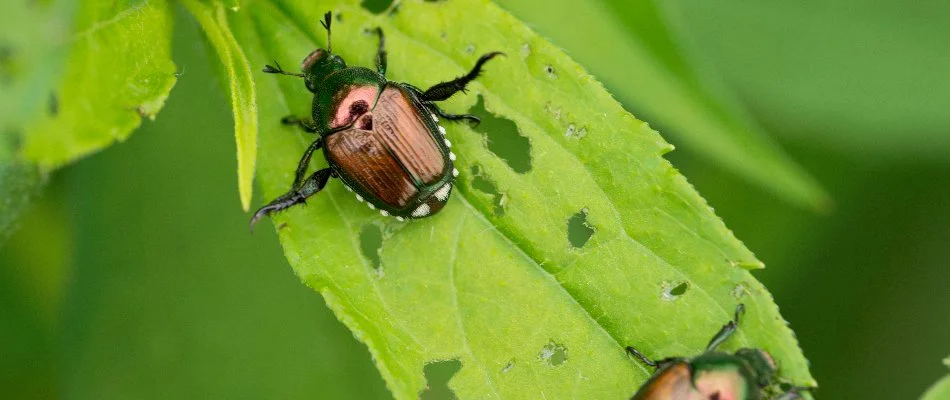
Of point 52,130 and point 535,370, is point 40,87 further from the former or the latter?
point 535,370

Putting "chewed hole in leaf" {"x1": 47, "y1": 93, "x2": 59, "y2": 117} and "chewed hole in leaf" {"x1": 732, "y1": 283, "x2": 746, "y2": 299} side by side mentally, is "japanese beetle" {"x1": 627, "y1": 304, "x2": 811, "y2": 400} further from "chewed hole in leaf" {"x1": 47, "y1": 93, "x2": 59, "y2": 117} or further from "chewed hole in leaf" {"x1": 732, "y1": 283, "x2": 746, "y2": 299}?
"chewed hole in leaf" {"x1": 47, "y1": 93, "x2": 59, "y2": 117}

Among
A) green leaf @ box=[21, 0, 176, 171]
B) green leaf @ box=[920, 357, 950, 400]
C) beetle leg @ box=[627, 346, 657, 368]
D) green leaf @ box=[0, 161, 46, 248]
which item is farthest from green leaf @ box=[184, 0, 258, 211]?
green leaf @ box=[920, 357, 950, 400]

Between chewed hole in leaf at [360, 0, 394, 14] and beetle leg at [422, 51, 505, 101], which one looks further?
chewed hole in leaf at [360, 0, 394, 14]

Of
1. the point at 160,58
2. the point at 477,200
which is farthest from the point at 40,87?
the point at 477,200

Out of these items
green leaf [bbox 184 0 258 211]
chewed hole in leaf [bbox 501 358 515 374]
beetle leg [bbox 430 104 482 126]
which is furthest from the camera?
beetle leg [bbox 430 104 482 126]

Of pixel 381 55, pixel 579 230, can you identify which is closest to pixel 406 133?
pixel 381 55

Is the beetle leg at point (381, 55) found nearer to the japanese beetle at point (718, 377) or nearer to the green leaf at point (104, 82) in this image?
the green leaf at point (104, 82)

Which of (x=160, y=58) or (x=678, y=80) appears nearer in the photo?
(x=160, y=58)
